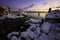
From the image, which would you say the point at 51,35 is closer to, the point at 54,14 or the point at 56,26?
the point at 56,26

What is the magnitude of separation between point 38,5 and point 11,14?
22.7 inches

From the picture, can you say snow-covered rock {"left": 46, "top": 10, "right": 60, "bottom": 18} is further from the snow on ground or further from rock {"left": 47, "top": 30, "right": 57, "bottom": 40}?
rock {"left": 47, "top": 30, "right": 57, "bottom": 40}

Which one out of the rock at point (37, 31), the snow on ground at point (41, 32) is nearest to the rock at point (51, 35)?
the snow on ground at point (41, 32)

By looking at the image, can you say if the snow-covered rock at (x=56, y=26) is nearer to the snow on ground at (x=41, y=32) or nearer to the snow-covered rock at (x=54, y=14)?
the snow on ground at (x=41, y=32)

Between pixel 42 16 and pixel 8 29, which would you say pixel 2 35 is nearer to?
pixel 8 29

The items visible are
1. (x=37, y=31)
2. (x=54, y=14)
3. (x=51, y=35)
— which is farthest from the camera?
(x=54, y=14)

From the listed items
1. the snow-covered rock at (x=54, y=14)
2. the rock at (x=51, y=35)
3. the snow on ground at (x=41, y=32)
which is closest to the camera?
the snow on ground at (x=41, y=32)

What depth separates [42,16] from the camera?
2100mm

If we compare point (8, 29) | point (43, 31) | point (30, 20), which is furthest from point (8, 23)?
point (43, 31)

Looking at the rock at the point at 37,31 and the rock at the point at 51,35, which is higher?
the rock at the point at 37,31

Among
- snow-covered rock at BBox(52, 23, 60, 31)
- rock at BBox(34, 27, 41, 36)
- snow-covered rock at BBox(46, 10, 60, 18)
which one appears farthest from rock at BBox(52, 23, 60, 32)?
rock at BBox(34, 27, 41, 36)

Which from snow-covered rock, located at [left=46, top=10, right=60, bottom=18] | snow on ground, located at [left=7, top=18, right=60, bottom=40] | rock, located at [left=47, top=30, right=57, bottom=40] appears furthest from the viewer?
snow-covered rock, located at [left=46, top=10, right=60, bottom=18]

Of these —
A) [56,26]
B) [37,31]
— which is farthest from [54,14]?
[37,31]

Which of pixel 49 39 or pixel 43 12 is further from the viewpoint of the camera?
pixel 43 12
